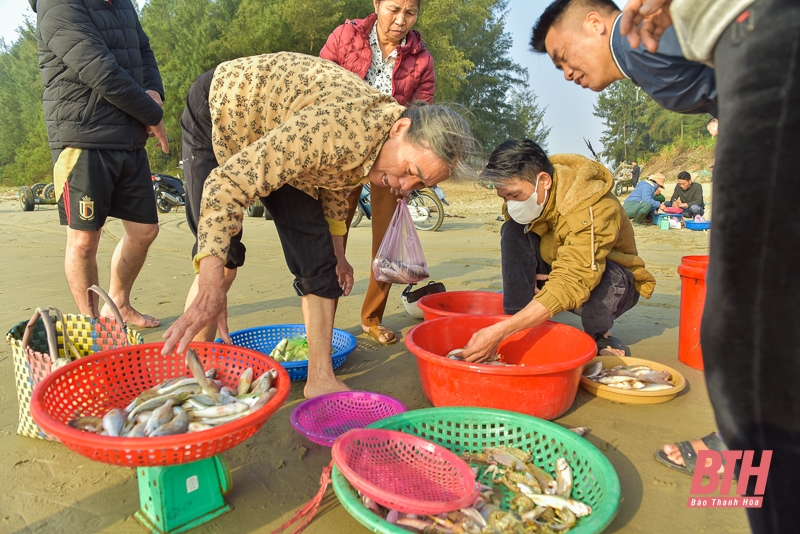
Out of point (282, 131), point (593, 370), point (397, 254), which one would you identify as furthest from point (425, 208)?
point (282, 131)

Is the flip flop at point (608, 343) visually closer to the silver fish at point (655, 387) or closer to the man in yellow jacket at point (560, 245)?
the man in yellow jacket at point (560, 245)

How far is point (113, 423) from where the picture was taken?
5.35 ft

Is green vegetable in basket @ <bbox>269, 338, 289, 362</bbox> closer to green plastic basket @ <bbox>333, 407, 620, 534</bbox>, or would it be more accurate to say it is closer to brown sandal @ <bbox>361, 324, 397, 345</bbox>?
brown sandal @ <bbox>361, 324, 397, 345</bbox>

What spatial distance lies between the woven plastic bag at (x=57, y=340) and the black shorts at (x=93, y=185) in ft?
3.50

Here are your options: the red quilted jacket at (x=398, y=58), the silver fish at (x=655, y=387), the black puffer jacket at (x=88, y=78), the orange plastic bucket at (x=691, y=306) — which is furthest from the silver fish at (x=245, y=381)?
the orange plastic bucket at (x=691, y=306)

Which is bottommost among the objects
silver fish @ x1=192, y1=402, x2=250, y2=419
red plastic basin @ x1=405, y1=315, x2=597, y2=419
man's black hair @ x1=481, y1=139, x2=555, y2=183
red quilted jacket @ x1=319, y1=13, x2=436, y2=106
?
red plastic basin @ x1=405, y1=315, x2=597, y2=419

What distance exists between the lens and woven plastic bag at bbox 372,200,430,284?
11.9ft

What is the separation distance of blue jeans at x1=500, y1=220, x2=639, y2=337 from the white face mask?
0.23m

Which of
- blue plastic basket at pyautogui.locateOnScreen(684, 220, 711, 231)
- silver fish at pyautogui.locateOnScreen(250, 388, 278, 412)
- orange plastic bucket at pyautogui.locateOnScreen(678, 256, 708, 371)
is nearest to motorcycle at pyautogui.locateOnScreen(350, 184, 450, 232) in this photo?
blue plastic basket at pyautogui.locateOnScreen(684, 220, 711, 231)

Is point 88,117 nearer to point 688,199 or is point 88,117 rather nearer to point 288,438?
point 288,438

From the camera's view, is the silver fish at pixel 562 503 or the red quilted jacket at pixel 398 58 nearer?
the silver fish at pixel 562 503

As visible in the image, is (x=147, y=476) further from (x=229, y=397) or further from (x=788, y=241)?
(x=788, y=241)

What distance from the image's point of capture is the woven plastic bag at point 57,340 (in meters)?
2.09

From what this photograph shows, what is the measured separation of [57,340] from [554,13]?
2.56 m
